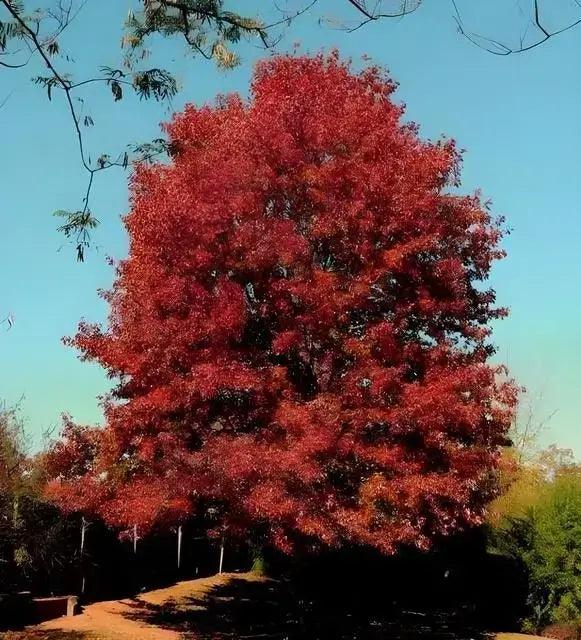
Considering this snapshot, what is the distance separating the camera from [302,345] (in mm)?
14562

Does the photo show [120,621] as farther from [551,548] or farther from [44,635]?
[551,548]

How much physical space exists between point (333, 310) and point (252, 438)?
2862 millimetres

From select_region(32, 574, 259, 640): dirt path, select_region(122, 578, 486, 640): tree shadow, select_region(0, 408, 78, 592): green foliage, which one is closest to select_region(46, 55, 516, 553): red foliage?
select_region(0, 408, 78, 592): green foliage

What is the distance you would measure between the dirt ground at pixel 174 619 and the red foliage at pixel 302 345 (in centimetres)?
315

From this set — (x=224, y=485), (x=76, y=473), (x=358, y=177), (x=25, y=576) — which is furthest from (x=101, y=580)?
(x=358, y=177)

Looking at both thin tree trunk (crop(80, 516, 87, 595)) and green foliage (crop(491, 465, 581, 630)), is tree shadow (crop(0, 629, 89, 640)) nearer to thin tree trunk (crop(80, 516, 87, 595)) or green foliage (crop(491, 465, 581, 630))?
thin tree trunk (crop(80, 516, 87, 595))

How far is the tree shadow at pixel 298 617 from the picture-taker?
16781mm

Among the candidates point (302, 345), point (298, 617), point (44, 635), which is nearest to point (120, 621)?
point (44, 635)

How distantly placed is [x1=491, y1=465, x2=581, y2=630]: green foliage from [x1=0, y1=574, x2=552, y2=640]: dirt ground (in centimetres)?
140

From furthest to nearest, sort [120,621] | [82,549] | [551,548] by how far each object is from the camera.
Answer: [82,549]
[551,548]
[120,621]

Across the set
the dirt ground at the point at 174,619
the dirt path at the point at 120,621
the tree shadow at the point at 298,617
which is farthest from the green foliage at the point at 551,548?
the dirt path at the point at 120,621

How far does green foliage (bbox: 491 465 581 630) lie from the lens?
18797mm

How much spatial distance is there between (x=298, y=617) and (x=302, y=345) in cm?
898

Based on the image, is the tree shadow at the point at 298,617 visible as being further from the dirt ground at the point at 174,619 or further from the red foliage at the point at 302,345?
the red foliage at the point at 302,345
